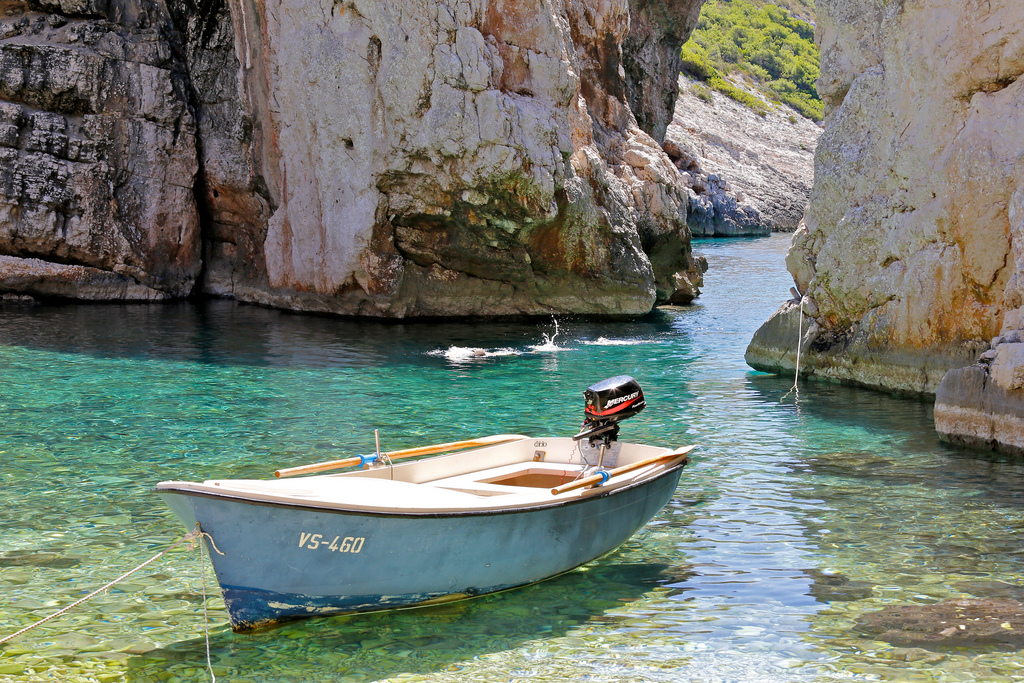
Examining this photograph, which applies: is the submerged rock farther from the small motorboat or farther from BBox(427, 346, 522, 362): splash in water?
BBox(427, 346, 522, 362): splash in water

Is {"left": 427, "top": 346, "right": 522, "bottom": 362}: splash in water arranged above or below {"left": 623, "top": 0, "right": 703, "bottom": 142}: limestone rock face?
below

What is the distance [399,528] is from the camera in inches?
230

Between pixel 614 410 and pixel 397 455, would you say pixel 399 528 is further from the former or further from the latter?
pixel 614 410

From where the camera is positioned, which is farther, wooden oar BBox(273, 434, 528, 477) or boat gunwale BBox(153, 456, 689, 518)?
wooden oar BBox(273, 434, 528, 477)

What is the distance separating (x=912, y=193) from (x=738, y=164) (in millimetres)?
55782

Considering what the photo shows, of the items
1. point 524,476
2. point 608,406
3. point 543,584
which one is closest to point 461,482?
point 524,476

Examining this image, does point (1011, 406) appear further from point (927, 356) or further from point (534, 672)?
point (534, 672)

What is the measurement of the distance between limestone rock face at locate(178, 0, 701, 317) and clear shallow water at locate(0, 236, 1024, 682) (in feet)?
14.5

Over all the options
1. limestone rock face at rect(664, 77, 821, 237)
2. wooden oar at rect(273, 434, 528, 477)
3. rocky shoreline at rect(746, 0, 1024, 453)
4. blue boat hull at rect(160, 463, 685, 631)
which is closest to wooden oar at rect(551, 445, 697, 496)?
blue boat hull at rect(160, 463, 685, 631)

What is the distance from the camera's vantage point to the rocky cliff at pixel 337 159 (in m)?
19.7

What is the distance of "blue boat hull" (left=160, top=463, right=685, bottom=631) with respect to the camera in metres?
5.54

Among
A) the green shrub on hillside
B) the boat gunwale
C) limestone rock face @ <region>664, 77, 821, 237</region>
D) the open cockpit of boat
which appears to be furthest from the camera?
the green shrub on hillside

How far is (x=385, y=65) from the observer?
19.6 metres

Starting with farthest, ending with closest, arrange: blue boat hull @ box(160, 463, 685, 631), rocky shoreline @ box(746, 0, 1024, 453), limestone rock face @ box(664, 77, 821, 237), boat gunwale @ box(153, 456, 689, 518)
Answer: limestone rock face @ box(664, 77, 821, 237) → rocky shoreline @ box(746, 0, 1024, 453) → blue boat hull @ box(160, 463, 685, 631) → boat gunwale @ box(153, 456, 689, 518)
